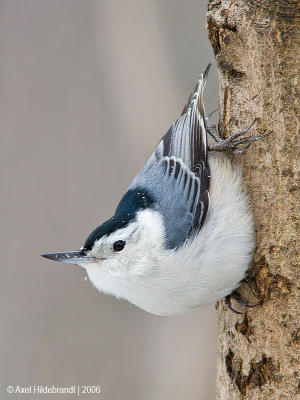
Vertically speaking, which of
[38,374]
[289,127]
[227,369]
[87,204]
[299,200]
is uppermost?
[289,127]

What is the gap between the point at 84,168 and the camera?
431cm

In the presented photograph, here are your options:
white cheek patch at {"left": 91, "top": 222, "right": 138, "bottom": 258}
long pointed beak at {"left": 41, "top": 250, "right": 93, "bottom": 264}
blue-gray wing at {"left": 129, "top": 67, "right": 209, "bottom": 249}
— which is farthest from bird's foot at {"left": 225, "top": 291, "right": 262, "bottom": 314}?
long pointed beak at {"left": 41, "top": 250, "right": 93, "bottom": 264}

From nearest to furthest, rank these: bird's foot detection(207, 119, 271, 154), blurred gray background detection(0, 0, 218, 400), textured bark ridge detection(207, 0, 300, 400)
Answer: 1. textured bark ridge detection(207, 0, 300, 400)
2. bird's foot detection(207, 119, 271, 154)
3. blurred gray background detection(0, 0, 218, 400)

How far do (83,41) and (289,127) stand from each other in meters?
2.64

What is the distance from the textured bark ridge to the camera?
6.86 feet

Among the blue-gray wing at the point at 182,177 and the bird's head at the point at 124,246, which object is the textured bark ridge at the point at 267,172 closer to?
the blue-gray wing at the point at 182,177

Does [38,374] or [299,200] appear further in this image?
[38,374]

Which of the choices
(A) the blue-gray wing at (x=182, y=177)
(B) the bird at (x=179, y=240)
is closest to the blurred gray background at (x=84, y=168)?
(A) the blue-gray wing at (x=182, y=177)

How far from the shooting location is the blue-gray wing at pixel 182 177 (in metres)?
2.29

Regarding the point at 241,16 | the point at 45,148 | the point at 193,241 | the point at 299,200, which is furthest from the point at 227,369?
the point at 45,148

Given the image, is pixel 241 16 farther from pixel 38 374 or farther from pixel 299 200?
pixel 38 374

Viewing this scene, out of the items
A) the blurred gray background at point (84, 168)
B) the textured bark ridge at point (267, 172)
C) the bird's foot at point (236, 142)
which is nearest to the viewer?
the textured bark ridge at point (267, 172)

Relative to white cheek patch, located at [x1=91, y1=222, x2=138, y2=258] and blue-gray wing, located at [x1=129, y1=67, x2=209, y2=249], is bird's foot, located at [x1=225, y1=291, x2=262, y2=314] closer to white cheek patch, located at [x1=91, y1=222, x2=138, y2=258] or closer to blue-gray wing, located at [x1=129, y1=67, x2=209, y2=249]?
blue-gray wing, located at [x1=129, y1=67, x2=209, y2=249]

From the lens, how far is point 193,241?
2.22m
